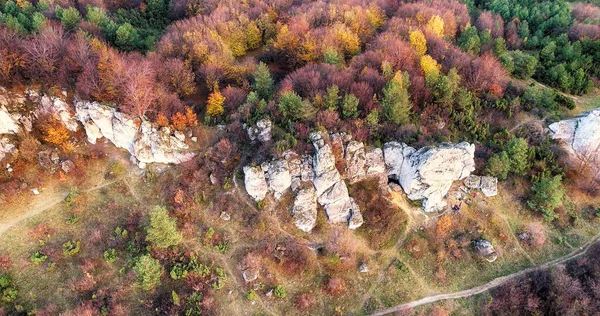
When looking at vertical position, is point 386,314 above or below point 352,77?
below

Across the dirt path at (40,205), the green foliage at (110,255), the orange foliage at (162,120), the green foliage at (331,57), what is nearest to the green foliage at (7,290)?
the dirt path at (40,205)

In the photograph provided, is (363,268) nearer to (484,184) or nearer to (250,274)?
(250,274)

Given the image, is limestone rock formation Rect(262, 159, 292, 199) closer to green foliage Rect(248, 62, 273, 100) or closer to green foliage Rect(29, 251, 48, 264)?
green foliage Rect(248, 62, 273, 100)

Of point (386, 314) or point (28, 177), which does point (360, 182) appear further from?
point (28, 177)

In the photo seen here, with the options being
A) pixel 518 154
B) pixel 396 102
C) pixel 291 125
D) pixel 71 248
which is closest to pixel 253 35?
pixel 291 125

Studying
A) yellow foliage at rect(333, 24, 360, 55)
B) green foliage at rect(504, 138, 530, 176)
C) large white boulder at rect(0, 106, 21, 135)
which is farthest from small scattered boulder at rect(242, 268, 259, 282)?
yellow foliage at rect(333, 24, 360, 55)

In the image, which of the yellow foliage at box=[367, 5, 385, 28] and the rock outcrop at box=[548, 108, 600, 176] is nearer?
the rock outcrop at box=[548, 108, 600, 176]

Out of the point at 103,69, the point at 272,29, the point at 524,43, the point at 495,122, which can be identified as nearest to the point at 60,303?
the point at 103,69
